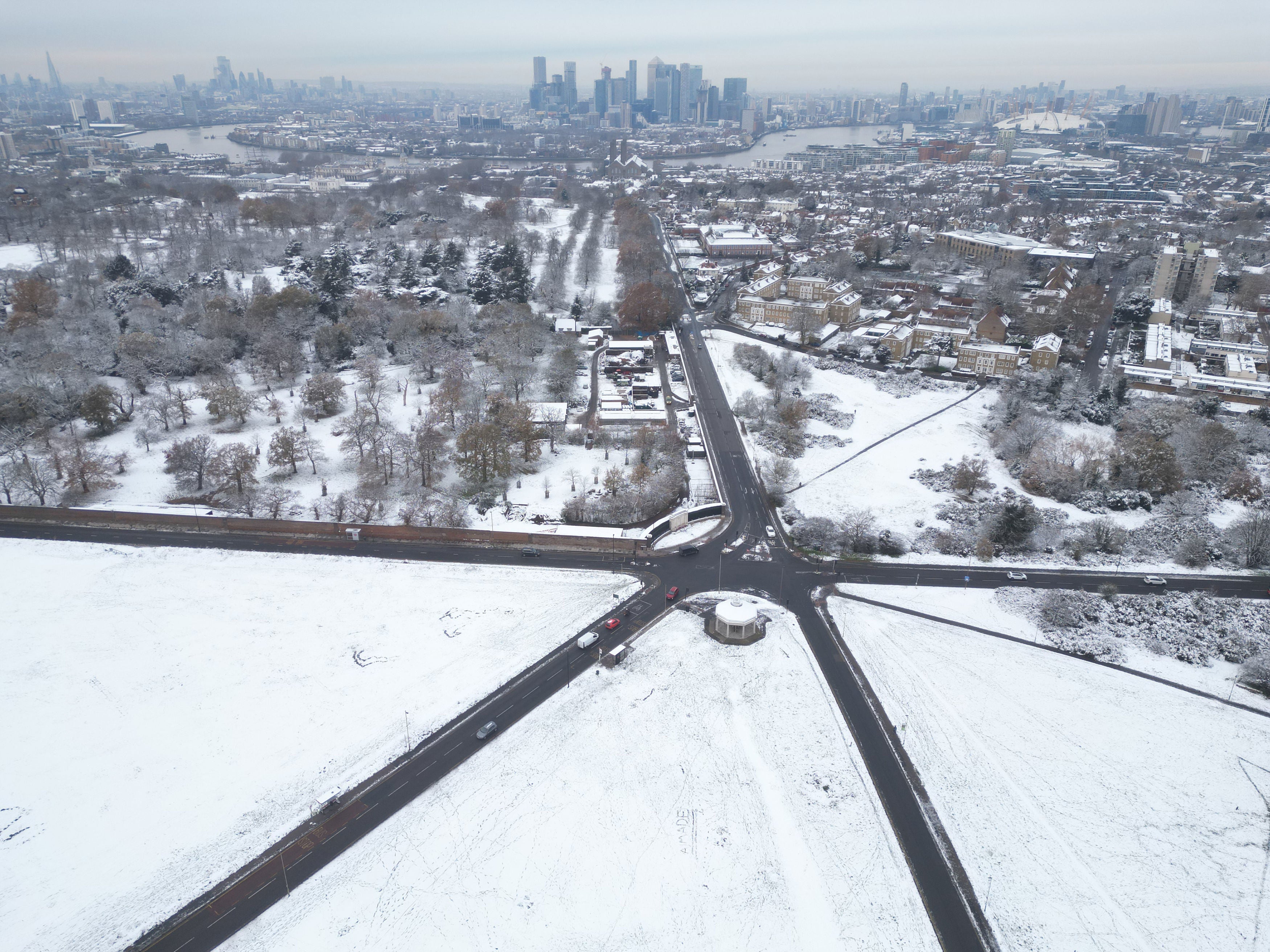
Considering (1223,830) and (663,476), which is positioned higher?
(663,476)

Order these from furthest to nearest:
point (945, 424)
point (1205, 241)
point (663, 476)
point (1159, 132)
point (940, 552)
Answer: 1. point (1159, 132)
2. point (1205, 241)
3. point (945, 424)
4. point (663, 476)
5. point (940, 552)

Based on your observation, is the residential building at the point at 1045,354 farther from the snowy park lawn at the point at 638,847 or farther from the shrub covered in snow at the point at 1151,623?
the snowy park lawn at the point at 638,847

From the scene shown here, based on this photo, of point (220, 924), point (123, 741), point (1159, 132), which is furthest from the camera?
point (1159, 132)

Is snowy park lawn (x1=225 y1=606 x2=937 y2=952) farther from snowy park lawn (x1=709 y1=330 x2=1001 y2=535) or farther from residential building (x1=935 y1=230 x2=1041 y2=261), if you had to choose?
residential building (x1=935 y1=230 x2=1041 y2=261)

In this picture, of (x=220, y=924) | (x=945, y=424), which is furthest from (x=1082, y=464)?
(x=220, y=924)

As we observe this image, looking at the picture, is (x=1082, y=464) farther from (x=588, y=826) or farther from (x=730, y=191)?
(x=730, y=191)

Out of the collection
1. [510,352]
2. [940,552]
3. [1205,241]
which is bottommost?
[940,552]
